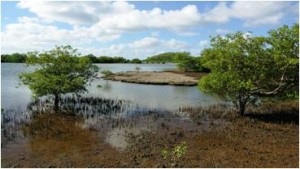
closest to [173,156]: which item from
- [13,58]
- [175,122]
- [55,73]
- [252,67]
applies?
[175,122]

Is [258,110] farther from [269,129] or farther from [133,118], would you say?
[133,118]

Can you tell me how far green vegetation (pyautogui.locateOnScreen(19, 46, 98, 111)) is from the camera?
24281mm

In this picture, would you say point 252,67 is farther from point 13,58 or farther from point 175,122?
point 13,58

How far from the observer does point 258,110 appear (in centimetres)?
2536

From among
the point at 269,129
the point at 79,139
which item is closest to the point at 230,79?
the point at 269,129

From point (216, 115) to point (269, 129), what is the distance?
4507 mm

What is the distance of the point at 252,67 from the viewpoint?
22.3m

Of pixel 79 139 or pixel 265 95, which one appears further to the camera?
pixel 265 95

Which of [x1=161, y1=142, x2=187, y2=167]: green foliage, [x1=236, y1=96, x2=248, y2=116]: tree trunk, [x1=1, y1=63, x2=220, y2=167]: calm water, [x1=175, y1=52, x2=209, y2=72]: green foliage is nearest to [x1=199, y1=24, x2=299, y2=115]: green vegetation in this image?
[x1=236, y1=96, x2=248, y2=116]: tree trunk

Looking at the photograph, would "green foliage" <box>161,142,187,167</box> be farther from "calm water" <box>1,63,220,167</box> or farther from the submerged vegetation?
"calm water" <box>1,63,220,167</box>

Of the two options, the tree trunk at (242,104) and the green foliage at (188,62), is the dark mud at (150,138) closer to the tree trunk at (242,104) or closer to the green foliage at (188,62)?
the tree trunk at (242,104)

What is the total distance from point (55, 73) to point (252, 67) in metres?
13.7

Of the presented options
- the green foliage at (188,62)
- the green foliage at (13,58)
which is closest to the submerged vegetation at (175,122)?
the green foliage at (188,62)

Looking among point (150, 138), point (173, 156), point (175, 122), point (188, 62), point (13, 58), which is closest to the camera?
point (173, 156)
